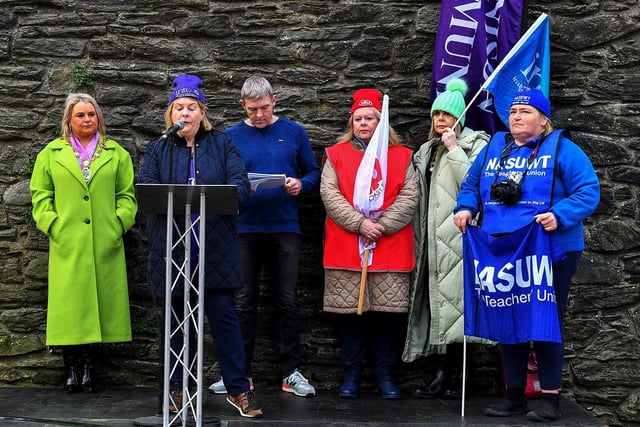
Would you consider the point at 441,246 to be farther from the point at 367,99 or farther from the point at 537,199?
the point at 367,99

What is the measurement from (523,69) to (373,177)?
3.65 ft

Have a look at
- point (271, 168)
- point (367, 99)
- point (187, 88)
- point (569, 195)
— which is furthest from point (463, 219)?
point (187, 88)

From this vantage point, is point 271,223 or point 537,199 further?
point 271,223

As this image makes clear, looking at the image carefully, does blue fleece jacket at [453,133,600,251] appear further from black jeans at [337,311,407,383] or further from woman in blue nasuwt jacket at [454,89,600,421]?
black jeans at [337,311,407,383]

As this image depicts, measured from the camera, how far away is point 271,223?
18.9 feet

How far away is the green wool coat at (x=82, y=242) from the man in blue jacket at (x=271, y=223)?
0.73m

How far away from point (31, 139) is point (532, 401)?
3581 mm

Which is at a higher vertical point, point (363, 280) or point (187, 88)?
point (187, 88)

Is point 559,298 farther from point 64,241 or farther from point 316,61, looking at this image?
point 64,241

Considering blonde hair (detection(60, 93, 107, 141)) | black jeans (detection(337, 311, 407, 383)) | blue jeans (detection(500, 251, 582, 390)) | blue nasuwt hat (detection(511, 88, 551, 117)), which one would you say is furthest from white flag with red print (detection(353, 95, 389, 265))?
blonde hair (detection(60, 93, 107, 141))

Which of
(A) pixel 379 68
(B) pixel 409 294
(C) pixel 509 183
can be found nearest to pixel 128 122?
(A) pixel 379 68

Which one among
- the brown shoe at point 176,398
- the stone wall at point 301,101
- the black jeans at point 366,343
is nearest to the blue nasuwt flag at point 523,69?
the stone wall at point 301,101

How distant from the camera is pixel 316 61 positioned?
20.8ft

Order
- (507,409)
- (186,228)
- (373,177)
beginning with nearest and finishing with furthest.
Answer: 1. (186,228)
2. (507,409)
3. (373,177)
